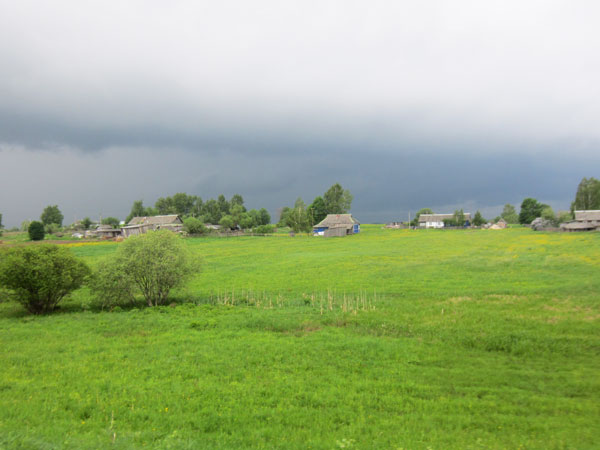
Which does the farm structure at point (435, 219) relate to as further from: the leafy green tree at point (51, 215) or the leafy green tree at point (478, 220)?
the leafy green tree at point (51, 215)

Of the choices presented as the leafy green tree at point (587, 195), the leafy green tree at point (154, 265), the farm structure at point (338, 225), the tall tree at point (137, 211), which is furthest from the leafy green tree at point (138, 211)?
the leafy green tree at point (587, 195)

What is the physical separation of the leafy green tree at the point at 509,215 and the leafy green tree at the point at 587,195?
139 feet

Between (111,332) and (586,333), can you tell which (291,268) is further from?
(586,333)

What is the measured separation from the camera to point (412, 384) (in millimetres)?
11070

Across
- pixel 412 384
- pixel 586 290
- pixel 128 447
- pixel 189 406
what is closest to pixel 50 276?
pixel 189 406

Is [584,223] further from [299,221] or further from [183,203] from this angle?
[183,203]

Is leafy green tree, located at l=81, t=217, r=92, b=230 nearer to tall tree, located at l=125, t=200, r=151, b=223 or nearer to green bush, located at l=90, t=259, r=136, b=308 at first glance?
tall tree, located at l=125, t=200, r=151, b=223

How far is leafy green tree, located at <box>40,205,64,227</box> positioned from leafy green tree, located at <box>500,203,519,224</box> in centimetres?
21156

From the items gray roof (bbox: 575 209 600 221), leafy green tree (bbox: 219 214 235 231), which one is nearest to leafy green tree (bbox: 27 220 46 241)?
leafy green tree (bbox: 219 214 235 231)

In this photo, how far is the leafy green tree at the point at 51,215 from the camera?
6073 inches

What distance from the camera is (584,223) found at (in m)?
88.3

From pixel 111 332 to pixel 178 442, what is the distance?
38.7 feet

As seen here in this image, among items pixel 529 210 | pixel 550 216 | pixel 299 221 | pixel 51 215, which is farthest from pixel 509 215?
pixel 51 215

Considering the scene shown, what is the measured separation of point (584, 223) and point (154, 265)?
107 m
